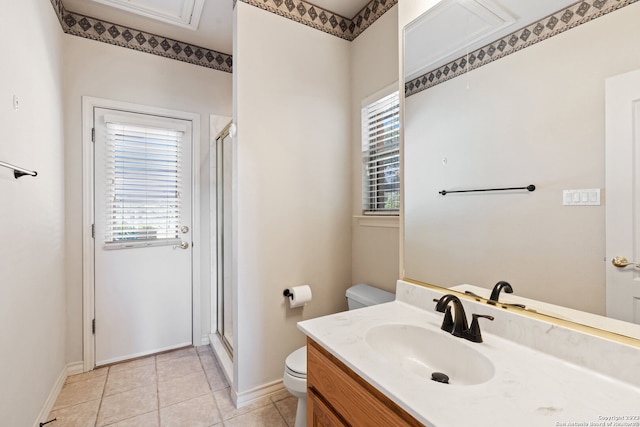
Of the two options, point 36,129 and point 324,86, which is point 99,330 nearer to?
point 36,129

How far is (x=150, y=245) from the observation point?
8.18 feet

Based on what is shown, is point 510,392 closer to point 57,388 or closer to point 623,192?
point 623,192

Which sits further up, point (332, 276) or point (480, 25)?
point (480, 25)

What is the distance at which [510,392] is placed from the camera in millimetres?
696

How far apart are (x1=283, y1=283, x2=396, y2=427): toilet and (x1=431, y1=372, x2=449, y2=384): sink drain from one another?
0.75 metres

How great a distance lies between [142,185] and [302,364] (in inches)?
77.9

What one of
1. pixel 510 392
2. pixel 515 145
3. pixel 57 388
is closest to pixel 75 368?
pixel 57 388

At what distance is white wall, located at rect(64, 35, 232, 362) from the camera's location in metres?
2.22

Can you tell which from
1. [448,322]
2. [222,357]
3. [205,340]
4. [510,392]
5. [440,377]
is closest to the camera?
[510,392]

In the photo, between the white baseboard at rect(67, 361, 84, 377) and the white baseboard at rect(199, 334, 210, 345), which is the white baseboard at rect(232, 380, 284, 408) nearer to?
the white baseboard at rect(199, 334, 210, 345)

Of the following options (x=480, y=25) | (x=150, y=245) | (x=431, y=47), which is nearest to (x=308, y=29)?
(x=431, y=47)

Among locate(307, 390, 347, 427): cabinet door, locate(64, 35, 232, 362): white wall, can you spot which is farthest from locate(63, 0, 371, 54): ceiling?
locate(307, 390, 347, 427): cabinet door

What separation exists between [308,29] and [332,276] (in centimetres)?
182

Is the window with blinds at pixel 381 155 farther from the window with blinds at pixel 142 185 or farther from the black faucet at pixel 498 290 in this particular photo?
the window with blinds at pixel 142 185
